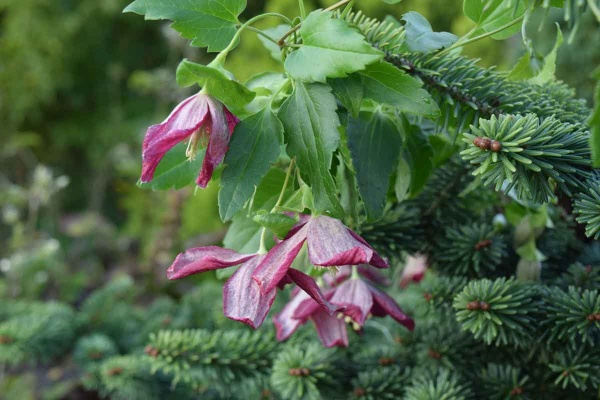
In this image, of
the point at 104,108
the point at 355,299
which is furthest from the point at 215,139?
the point at 104,108

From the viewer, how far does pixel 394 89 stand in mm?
401

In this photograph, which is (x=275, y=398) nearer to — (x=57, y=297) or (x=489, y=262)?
(x=489, y=262)

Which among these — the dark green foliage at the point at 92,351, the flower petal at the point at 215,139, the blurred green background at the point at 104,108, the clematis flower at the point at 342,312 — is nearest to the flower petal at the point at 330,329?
the clematis flower at the point at 342,312

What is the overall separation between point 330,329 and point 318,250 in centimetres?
21

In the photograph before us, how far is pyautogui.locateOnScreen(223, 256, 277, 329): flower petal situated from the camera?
37 cm

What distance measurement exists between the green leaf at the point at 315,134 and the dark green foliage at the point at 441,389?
0.72ft

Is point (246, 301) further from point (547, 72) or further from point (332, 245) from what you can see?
point (547, 72)

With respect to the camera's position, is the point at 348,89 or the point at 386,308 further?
the point at 386,308

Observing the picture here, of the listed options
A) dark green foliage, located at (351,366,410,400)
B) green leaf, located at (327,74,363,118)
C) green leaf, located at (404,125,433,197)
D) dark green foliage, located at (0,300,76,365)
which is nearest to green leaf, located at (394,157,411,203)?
green leaf, located at (404,125,433,197)

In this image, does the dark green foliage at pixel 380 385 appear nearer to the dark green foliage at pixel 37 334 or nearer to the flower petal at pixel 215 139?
the flower petal at pixel 215 139

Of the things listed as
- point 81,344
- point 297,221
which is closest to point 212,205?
point 81,344

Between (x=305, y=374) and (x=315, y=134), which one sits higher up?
(x=315, y=134)

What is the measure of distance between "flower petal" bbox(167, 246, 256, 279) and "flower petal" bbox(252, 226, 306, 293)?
3cm

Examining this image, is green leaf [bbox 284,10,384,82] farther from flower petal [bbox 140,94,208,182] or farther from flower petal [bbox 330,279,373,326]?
flower petal [bbox 330,279,373,326]
